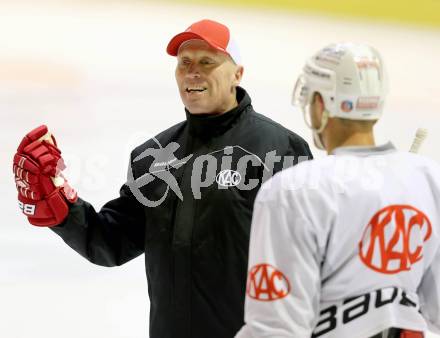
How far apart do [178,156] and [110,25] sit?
264 centimetres

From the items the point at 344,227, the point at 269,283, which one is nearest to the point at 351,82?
the point at 344,227

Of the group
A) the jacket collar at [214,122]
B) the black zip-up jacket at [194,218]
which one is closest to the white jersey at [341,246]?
→ the black zip-up jacket at [194,218]

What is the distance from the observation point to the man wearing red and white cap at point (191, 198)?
1.94 metres

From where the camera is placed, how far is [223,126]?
204 centimetres

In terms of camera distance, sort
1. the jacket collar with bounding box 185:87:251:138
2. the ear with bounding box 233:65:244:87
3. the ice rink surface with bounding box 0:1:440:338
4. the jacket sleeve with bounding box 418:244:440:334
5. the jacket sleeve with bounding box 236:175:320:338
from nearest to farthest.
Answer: the jacket sleeve with bounding box 236:175:320:338 < the jacket sleeve with bounding box 418:244:440:334 < the jacket collar with bounding box 185:87:251:138 < the ear with bounding box 233:65:244:87 < the ice rink surface with bounding box 0:1:440:338

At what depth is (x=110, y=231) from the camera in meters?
2.13

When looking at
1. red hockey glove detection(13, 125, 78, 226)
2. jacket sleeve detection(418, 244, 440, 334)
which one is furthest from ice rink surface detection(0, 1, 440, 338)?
jacket sleeve detection(418, 244, 440, 334)

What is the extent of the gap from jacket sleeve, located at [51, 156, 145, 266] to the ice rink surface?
53 cm

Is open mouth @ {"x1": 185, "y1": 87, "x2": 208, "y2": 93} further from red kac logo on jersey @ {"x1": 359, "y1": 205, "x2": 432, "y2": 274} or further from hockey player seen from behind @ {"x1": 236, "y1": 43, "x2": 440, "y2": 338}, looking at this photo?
red kac logo on jersey @ {"x1": 359, "y1": 205, "x2": 432, "y2": 274}

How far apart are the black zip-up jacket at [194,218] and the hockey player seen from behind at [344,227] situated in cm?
49

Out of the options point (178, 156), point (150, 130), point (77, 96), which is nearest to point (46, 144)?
point (178, 156)

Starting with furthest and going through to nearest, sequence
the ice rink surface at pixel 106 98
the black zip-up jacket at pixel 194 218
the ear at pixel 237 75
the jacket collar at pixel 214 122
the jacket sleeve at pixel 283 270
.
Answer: the ice rink surface at pixel 106 98 < the ear at pixel 237 75 < the jacket collar at pixel 214 122 < the black zip-up jacket at pixel 194 218 < the jacket sleeve at pixel 283 270

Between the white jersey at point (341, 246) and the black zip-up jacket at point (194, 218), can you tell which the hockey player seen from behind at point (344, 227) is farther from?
the black zip-up jacket at point (194, 218)

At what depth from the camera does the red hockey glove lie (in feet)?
6.52
